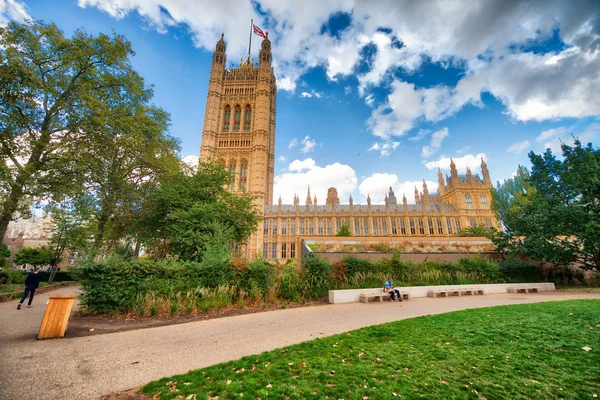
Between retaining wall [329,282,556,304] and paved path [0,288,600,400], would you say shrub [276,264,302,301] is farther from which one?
paved path [0,288,600,400]

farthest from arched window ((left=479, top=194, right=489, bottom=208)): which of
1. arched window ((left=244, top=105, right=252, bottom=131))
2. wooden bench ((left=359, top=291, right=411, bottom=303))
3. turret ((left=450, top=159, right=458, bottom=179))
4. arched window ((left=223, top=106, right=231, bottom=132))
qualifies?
arched window ((left=223, top=106, right=231, bottom=132))

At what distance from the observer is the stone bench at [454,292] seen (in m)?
12.1

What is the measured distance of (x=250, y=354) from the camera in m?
4.46

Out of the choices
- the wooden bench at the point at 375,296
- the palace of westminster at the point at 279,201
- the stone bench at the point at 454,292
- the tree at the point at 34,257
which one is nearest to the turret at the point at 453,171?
the palace of westminster at the point at 279,201

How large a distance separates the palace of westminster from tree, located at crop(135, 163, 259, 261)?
27.9 m

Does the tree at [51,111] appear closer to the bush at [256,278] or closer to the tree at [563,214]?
the bush at [256,278]

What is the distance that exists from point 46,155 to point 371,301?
1696 centimetres

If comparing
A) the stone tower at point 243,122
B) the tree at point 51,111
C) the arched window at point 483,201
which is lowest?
the tree at point 51,111

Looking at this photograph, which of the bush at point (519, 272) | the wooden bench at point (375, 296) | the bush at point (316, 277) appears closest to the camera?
the wooden bench at point (375, 296)

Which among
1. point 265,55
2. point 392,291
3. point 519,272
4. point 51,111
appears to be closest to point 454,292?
point 392,291

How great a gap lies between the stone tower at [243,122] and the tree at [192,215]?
1116 inches

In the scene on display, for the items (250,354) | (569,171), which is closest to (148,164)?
(250,354)

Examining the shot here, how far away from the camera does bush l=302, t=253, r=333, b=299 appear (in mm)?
11102

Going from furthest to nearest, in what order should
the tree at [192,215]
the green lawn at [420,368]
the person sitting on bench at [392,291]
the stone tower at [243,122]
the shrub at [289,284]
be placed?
the stone tower at [243,122] < the tree at [192,215] < the person sitting on bench at [392,291] < the shrub at [289,284] < the green lawn at [420,368]
